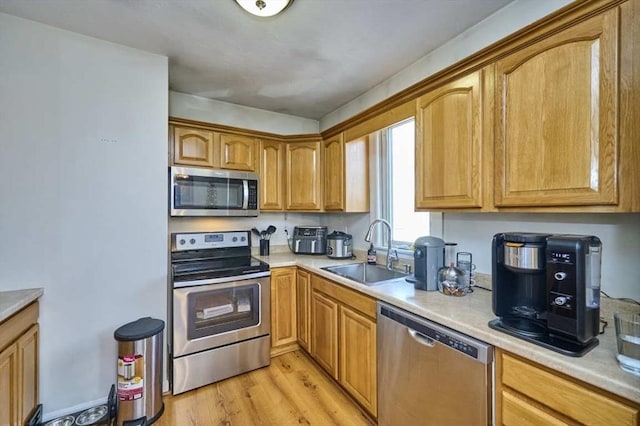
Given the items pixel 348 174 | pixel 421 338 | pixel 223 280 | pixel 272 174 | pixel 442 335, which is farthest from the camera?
pixel 272 174

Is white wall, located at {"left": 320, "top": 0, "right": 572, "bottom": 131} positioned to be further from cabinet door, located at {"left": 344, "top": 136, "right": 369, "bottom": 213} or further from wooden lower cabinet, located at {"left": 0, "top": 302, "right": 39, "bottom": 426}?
wooden lower cabinet, located at {"left": 0, "top": 302, "right": 39, "bottom": 426}

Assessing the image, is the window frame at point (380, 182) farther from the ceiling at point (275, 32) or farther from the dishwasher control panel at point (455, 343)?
the dishwasher control panel at point (455, 343)

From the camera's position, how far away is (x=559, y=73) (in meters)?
1.16

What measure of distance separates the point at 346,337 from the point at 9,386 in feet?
5.98

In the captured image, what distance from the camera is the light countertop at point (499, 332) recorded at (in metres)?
0.82

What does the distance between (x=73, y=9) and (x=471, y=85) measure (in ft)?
7.54

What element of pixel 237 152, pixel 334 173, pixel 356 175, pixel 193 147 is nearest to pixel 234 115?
pixel 237 152

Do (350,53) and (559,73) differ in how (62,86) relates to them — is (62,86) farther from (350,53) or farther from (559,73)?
(559,73)

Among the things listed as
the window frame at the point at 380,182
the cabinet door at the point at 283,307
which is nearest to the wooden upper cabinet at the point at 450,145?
the window frame at the point at 380,182

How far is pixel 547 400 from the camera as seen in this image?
3.10ft

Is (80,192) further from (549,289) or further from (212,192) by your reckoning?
(549,289)

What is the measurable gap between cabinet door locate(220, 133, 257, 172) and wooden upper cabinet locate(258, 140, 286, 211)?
9cm

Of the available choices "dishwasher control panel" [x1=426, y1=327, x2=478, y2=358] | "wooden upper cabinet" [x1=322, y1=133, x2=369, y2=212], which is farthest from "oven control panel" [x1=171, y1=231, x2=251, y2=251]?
"dishwasher control panel" [x1=426, y1=327, x2=478, y2=358]

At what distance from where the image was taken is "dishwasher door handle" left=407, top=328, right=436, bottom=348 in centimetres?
133
